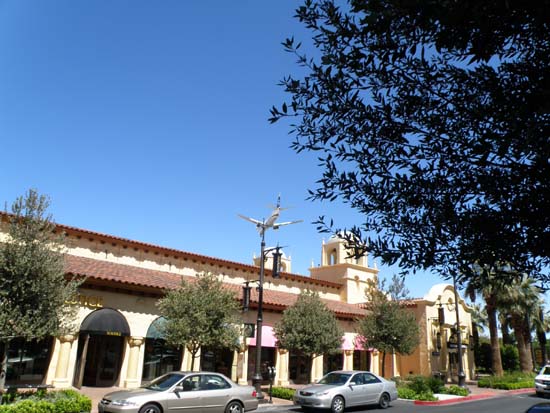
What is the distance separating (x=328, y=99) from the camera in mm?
4203

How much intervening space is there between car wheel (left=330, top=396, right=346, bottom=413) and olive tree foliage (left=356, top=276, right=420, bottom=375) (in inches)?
378

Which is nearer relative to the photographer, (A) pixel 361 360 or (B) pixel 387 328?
(B) pixel 387 328

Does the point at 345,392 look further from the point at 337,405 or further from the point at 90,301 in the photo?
the point at 90,301

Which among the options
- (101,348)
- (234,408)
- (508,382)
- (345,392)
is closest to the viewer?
(234,408)

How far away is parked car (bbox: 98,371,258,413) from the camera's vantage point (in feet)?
38.8

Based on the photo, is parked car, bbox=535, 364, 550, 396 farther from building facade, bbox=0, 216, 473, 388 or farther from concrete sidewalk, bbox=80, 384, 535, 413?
building facade, bbox=0, 216, 473, 388

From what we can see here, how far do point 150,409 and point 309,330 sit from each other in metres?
11.5

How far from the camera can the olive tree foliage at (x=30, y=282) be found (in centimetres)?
1332

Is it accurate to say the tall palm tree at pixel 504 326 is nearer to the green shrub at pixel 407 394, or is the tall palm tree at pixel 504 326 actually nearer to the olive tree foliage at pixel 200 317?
the green shrub at pixel 407 394

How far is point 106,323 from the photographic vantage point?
1930 centimetres

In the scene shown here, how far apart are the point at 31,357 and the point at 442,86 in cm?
1983

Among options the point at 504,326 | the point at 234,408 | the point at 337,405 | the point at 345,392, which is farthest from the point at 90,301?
the point at 504,326

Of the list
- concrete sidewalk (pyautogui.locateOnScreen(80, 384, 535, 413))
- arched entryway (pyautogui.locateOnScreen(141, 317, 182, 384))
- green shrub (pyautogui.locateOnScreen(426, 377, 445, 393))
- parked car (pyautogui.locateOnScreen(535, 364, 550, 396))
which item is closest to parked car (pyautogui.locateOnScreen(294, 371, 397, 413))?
concrete sidewalk (pyautogui.locateOnScreen(80, 384, 535, 413))

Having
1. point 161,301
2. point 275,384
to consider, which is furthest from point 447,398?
point 161,301
